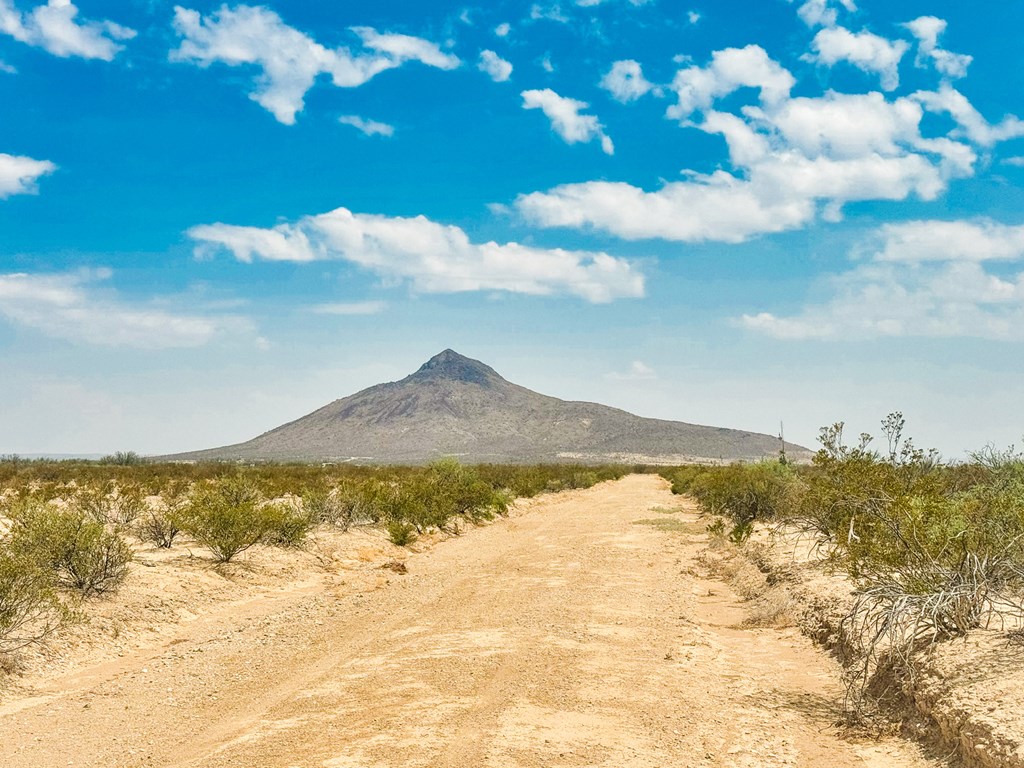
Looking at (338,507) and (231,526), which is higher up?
(231,526)

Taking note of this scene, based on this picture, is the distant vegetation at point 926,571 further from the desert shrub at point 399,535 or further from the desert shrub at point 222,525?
the desert shrub at point 399,535

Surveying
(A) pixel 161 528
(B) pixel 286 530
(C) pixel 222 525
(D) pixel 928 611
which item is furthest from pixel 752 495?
(D) pixel 928 611

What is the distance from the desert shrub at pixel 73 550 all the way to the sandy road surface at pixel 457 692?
2111 mm

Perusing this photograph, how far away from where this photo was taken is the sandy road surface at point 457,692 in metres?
7.27

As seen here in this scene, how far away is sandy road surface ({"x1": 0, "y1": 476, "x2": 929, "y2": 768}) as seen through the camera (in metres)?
7.27

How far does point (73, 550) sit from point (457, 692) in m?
8.91

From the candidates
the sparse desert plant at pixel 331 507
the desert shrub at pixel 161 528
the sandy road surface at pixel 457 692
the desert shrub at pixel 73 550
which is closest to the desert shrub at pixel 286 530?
the desert shrub at pixel 161 528

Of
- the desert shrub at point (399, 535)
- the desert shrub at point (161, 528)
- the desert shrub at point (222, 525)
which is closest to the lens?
the desert shrub at point (222, 525)

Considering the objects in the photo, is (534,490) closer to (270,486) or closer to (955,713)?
(270,486)

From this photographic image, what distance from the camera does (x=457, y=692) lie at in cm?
890

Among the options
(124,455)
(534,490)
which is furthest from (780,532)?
(124,455)

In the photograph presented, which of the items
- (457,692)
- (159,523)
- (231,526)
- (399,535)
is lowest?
(399,535)

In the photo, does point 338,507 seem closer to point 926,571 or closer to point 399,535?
point 399,535

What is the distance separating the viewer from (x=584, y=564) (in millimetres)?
20047
